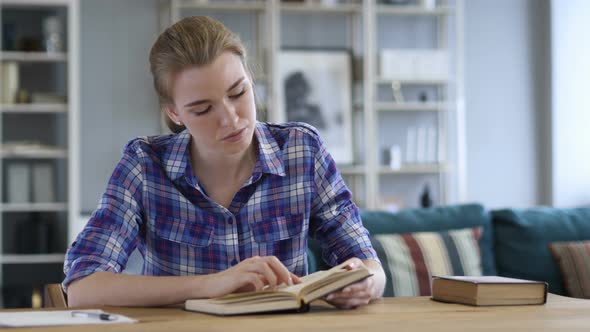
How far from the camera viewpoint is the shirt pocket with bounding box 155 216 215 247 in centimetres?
198

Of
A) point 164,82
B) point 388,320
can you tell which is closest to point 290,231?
point 164,82

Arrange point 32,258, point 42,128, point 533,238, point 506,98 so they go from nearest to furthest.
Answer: point 533,238 → point 32,258 → point 42,128 → point 506,98

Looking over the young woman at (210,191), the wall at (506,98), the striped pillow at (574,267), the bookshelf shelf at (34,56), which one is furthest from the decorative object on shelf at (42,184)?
the young woman at (210,191)

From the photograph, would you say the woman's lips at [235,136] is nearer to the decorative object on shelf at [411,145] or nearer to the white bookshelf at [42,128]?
the white bookshelf at [42,128]

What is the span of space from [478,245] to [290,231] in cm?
143

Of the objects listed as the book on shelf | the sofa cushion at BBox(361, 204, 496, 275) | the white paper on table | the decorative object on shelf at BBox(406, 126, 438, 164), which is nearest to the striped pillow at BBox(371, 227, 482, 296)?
the sofa cushion at BBox(361, 204, 496, 275)

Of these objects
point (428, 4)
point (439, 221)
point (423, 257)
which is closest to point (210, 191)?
Answer: point (423, 257)

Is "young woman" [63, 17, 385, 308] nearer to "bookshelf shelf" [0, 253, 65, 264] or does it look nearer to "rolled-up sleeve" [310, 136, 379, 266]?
"rolled-up sleeve" [310, 136, 379, 266]

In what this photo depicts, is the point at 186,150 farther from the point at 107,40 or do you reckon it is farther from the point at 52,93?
the point at 107,40

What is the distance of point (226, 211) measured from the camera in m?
1.96

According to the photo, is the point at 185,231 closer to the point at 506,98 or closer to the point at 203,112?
the point at 203,112

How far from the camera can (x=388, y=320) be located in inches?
60.4

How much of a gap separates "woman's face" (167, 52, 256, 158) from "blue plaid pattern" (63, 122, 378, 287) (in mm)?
121

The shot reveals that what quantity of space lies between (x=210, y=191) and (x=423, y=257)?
131 cm
